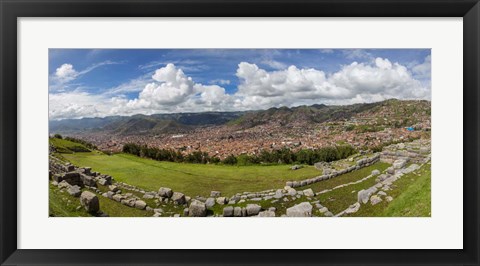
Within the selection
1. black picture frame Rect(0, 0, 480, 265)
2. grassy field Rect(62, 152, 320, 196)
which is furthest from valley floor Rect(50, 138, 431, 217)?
black picture frame Rect(0, 0, 480, 265)

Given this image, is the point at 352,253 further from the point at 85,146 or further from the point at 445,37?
the point at 85,146

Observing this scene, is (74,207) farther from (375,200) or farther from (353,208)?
(375,200)

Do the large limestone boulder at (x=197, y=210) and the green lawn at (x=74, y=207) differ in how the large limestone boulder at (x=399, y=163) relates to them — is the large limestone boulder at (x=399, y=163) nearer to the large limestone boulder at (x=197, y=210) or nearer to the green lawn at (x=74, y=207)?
the large limestone boulder at (x=197, y=210)

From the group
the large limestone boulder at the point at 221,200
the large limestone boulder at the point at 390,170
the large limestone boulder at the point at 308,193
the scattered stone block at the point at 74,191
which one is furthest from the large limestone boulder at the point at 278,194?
the scattered stone block at the point at 74,191

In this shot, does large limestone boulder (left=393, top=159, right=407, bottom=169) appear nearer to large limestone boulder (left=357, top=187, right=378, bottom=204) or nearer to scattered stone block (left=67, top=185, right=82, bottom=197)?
large limestone boulder (left=357, top=187, right=378, bottom=204)

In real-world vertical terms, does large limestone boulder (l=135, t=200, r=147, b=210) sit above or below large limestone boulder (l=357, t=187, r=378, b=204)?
below
